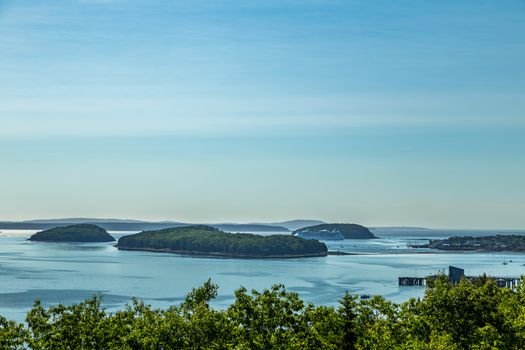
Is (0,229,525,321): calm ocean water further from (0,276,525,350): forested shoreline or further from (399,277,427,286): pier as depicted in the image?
(0,276,525,350): forested shoreline

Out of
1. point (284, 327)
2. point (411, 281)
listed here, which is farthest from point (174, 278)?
point (284, 327)

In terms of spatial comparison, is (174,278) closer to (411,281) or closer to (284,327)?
(411,281)

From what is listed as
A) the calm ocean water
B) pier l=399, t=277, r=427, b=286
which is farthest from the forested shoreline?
pier l=399, t=277, r=427, b=286

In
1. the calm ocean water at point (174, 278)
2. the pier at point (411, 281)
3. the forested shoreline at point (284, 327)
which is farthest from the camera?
the pier at point (411, 281)

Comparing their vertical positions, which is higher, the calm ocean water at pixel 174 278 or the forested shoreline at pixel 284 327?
the forested shoreline at pixel 284 327

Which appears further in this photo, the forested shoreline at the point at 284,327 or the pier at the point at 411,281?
the pier at the point at 411,281

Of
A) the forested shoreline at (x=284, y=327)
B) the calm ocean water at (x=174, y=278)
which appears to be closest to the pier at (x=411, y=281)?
the calm ocean water at (x=174, y=278)

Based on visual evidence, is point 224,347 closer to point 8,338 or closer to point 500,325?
point 8,338

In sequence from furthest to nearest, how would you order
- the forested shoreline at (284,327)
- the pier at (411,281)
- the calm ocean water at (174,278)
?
1. the pier at (411,281)
2. the calm ocean water at (174,278)
3. the forested shoreline at (284,327)

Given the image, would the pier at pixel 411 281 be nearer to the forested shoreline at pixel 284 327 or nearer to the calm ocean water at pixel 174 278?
the calm ocean water at pixel 174 278

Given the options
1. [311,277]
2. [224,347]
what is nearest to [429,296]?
[224,347]
